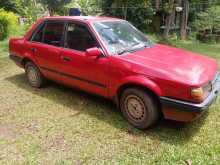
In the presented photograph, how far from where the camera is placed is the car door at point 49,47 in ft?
16.1

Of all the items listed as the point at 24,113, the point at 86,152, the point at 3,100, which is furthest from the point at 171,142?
the point at 3,100

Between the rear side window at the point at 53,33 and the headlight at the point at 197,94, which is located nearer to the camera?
the headlight at the point at 197,94

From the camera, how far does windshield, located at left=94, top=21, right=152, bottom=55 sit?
14.0ft

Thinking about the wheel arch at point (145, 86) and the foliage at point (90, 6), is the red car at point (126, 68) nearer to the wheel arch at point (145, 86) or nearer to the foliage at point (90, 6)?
the wheel arch at point (145, 86)

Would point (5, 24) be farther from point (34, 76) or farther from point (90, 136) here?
point (90, 136)

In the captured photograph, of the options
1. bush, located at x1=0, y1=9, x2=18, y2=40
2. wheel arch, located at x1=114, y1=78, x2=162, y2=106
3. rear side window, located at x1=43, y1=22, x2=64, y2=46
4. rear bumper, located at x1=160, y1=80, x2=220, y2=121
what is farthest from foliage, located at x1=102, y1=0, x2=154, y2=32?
rear bumper, located at x1=160, y1=80, x2=220, y2=121

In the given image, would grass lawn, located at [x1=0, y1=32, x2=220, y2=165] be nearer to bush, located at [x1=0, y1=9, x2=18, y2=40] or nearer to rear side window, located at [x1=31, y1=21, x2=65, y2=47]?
rear side window, located at [x1=31, y1=21, x2=65, y2=47]

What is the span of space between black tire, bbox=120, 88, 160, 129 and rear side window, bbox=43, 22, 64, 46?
5.97 ft

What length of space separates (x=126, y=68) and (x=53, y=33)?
2.03 m

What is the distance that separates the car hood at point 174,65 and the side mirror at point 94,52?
1.34 ft

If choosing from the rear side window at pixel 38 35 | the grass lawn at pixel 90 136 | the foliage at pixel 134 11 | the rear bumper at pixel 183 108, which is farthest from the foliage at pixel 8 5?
the rear bumper at pixel 183 108

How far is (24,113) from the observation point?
15.0 ft

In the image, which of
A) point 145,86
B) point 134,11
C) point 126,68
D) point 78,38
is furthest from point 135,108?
point 134,11

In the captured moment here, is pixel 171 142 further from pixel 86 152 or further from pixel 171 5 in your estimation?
pixel 171 5
